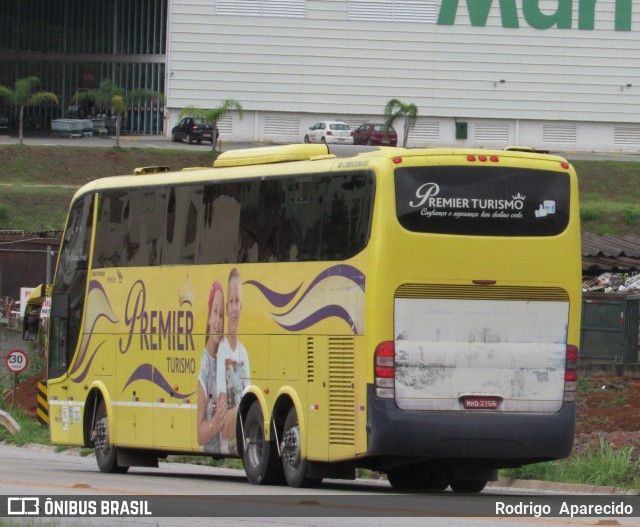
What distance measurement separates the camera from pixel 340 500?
51.3 feet

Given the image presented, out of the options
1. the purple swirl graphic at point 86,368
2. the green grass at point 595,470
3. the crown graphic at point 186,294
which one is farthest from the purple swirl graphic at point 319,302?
the purple swirl graphic at point 86,368

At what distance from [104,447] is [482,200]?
27.8 feet

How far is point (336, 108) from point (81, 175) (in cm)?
2289

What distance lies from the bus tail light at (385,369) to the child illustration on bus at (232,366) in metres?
3.10

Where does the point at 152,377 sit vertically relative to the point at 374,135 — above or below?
below

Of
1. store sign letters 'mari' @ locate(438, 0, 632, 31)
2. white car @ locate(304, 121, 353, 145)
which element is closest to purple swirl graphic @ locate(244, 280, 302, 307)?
white car @ locate(304, 121, 353, 145)

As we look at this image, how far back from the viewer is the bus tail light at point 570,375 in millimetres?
17156

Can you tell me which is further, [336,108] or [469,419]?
[336,108]

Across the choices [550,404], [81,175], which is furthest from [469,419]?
[81,175]

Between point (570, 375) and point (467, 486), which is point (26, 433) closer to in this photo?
point (467, 486)

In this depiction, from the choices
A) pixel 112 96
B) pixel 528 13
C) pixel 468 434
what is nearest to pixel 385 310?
pixel 468 434

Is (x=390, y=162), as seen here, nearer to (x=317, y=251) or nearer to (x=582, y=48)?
(x=317, y=251)

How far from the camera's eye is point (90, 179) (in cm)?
6731

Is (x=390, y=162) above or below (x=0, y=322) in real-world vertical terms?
above
